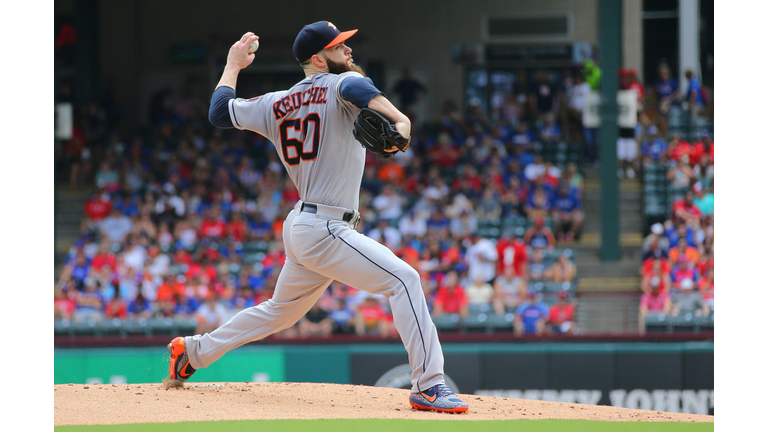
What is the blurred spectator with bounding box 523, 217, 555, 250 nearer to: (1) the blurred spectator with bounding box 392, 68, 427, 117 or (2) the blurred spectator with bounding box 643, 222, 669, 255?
(2) the blurred spectator with bounding box 643, 222, 669, 255

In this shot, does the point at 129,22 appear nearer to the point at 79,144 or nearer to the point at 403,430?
the point at 79,144

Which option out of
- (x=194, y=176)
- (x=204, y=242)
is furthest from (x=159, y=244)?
(x=194, y=176)

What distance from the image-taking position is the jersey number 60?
4083 millimetres

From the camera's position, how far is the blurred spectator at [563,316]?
30.1ft

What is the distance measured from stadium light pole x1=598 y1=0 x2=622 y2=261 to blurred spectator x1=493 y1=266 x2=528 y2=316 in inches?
80.3

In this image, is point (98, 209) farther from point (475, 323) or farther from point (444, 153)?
point (475, 323)

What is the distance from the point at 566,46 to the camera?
16844 mm

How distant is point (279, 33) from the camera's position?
55.8 feet

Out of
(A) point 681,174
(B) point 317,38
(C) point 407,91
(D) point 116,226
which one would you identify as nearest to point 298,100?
(B) point 317,38

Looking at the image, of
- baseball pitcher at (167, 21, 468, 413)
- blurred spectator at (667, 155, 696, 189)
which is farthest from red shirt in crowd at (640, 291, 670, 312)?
baseball pitcher at (167, 21, 468, 413)

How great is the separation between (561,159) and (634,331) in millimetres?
5186

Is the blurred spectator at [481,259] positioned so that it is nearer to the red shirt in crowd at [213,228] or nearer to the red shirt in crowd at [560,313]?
the red shirt in crowd at [560,313]

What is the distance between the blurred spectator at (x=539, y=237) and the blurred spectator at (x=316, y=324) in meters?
3.19

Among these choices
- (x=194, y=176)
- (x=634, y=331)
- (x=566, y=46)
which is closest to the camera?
(x=634, y=331)
